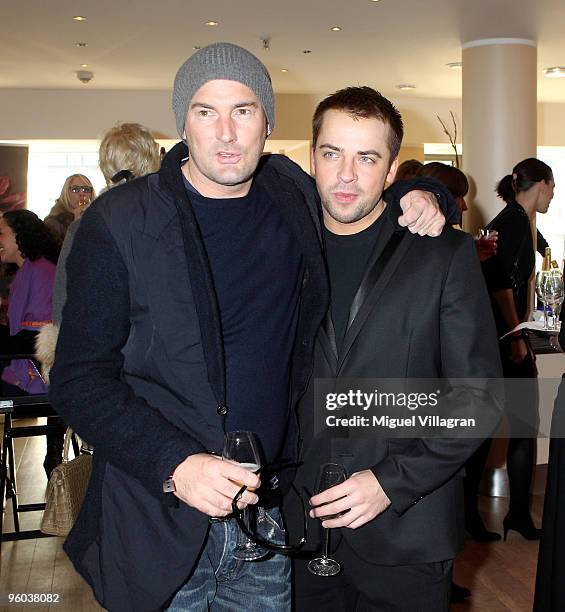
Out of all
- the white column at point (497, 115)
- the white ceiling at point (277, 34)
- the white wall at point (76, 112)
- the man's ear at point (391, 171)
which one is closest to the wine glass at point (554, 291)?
the man's ear at point (391, 171)

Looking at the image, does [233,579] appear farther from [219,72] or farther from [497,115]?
[497,115]

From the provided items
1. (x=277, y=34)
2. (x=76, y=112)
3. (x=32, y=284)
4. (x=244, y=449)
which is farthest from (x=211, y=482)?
(x=76, y=112)

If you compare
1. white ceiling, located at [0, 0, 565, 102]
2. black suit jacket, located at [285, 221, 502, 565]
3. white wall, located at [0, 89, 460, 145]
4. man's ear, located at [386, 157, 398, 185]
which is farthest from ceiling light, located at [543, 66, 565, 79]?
black suit jacket, located at [285, 221, 502, 565]

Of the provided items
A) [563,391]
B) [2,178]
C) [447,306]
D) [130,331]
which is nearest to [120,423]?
[130,331]

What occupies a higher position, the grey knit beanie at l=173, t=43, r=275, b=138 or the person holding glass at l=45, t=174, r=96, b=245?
the person holding glass at l=45, t=174, r=96, b=245

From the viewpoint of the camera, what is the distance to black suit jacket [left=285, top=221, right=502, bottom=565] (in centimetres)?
172

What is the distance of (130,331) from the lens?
1538 mm

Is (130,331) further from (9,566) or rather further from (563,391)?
(9,566)

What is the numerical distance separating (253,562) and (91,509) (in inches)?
13.3

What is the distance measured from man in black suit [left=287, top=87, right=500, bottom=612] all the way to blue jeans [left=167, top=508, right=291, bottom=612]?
0.37 feet

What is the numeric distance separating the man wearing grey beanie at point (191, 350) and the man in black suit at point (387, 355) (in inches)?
5.0

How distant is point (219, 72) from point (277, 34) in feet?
21.7

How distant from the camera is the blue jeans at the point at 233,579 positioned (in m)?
1.61

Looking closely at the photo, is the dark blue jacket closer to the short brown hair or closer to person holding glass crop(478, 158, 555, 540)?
the short brown hair
